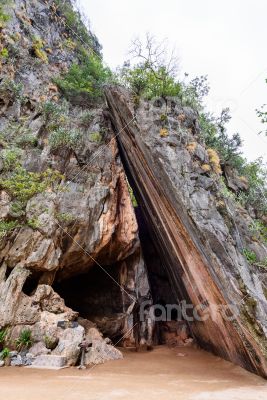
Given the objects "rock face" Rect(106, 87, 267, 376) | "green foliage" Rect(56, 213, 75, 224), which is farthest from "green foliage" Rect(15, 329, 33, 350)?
"rock face" Rect(106, 87, 267, 376)

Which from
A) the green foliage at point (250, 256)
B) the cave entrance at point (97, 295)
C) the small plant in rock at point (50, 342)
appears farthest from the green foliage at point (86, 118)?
the small plant in rock at point (50, 342)

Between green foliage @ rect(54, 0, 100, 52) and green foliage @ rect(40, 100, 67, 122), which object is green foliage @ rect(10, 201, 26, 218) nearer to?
green foliage @ rect(40, 100, 67, 122)

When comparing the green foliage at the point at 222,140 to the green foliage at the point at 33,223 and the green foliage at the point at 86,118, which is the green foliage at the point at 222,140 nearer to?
the green foliage at the point at 86,118

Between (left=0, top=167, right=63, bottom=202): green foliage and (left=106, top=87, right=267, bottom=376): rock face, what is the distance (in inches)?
157

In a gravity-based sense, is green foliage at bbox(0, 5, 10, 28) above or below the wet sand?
above

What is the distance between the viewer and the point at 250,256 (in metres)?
10.1

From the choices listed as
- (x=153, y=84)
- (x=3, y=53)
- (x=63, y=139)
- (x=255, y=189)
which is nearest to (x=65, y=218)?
(x=63, y=139)

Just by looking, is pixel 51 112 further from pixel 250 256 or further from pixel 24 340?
pixel 250 256

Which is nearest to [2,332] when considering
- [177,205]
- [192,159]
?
[177,205]

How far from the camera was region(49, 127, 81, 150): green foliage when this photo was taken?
12406 mm

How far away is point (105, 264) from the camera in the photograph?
13.2m

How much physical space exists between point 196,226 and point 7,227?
6799 mm

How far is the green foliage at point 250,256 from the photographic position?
9855 millimetres

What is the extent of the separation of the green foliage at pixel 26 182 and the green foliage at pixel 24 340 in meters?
4.81
